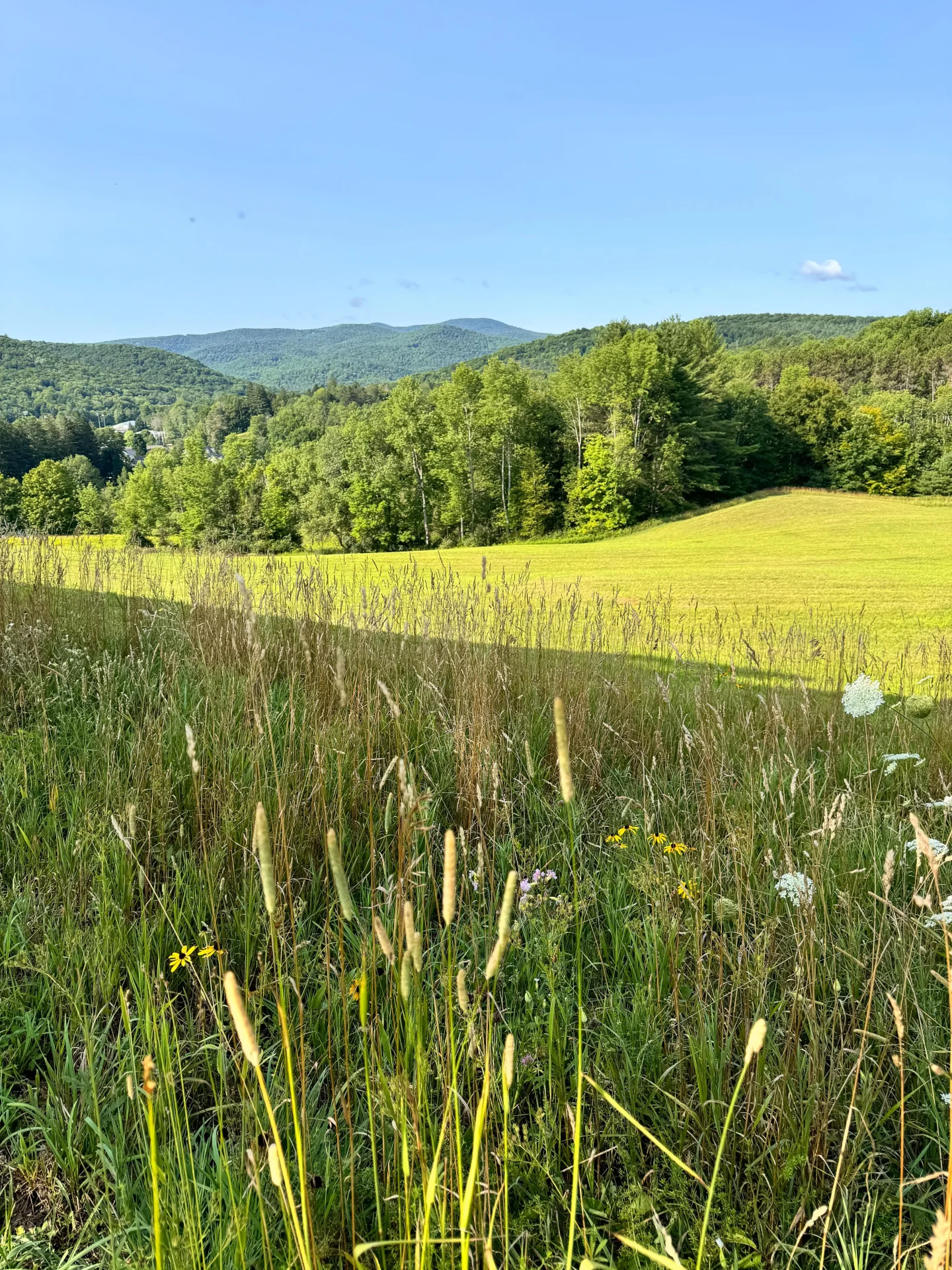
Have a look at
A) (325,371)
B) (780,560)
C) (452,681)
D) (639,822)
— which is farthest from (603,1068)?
(325,371)

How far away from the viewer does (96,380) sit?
118 meters

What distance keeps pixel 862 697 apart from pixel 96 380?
455 ft

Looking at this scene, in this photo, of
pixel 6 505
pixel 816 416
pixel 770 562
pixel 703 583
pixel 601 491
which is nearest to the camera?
pixel 6 505

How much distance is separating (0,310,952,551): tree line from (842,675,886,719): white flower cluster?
3556 cm

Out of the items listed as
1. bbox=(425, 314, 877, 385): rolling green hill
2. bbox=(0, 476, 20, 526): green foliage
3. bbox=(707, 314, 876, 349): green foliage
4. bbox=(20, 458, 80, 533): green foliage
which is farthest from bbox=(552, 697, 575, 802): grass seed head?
bbox=(707, 314, 876, 349): green foliage

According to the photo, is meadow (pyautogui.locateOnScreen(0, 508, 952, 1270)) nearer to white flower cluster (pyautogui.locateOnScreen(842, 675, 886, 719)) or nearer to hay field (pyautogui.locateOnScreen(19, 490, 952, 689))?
white flower cluster (pyautogui.locateOnScreen(842, 675, 886, 719))

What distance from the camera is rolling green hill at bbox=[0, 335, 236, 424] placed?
95688mm

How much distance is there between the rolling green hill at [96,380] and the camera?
3767 inches

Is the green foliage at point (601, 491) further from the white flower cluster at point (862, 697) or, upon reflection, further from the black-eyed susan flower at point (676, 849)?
the black-eyed susan flower at point (676, 849)

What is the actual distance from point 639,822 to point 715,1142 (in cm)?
118

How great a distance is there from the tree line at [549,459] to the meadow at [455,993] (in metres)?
34.9

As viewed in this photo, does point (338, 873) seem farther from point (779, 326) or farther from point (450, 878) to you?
point (779, 326)

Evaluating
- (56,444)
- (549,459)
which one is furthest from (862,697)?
(56,444)

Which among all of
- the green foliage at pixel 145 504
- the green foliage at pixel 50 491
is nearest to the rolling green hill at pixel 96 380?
the green foliage at pixel 50 491
